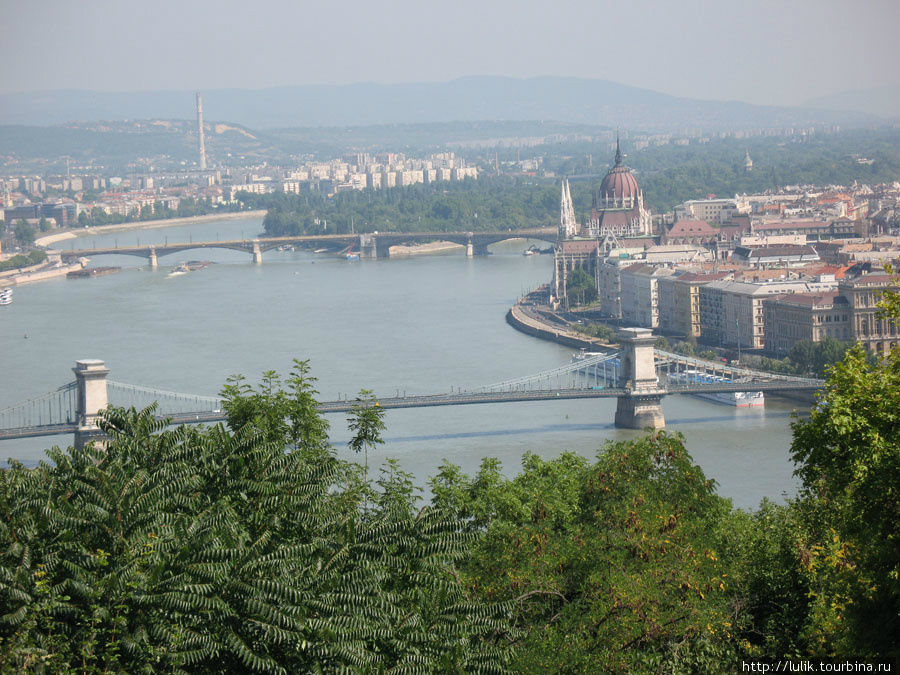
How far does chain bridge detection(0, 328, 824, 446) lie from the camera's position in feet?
37.3

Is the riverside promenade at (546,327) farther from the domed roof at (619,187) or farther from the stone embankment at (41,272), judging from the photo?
the domed roof at (619,187)

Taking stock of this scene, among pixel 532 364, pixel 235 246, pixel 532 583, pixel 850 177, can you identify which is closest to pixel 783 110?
pixel 850 177

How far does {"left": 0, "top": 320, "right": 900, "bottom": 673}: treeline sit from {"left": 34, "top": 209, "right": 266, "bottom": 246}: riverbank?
35151 mm

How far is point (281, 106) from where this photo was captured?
520 feet

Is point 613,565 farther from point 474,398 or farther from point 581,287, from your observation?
point 581,287

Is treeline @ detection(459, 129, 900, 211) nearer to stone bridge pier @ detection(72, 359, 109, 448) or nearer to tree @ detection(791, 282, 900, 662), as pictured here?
stone bridge pier @ detection(72, 359, 109, 448)

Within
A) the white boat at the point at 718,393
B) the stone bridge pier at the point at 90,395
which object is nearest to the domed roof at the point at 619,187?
the white boat at the point at 718,393

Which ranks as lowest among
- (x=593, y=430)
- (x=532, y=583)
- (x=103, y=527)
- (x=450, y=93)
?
(x=593, y=430)

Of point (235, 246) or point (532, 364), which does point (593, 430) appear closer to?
point (532, 364)

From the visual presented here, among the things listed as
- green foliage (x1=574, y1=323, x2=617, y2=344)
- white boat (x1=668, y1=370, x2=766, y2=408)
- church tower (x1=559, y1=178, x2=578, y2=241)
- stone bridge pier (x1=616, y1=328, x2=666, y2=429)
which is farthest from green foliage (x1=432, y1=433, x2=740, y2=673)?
church tower (x1=559, y1=178, x2=578, y2=241)

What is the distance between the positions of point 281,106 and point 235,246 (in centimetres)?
12969

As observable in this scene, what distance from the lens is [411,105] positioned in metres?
162

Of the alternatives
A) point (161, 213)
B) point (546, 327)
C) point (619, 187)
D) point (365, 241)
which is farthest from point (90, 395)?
point (161, 213)

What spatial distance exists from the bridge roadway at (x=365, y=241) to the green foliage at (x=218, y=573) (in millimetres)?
26801
